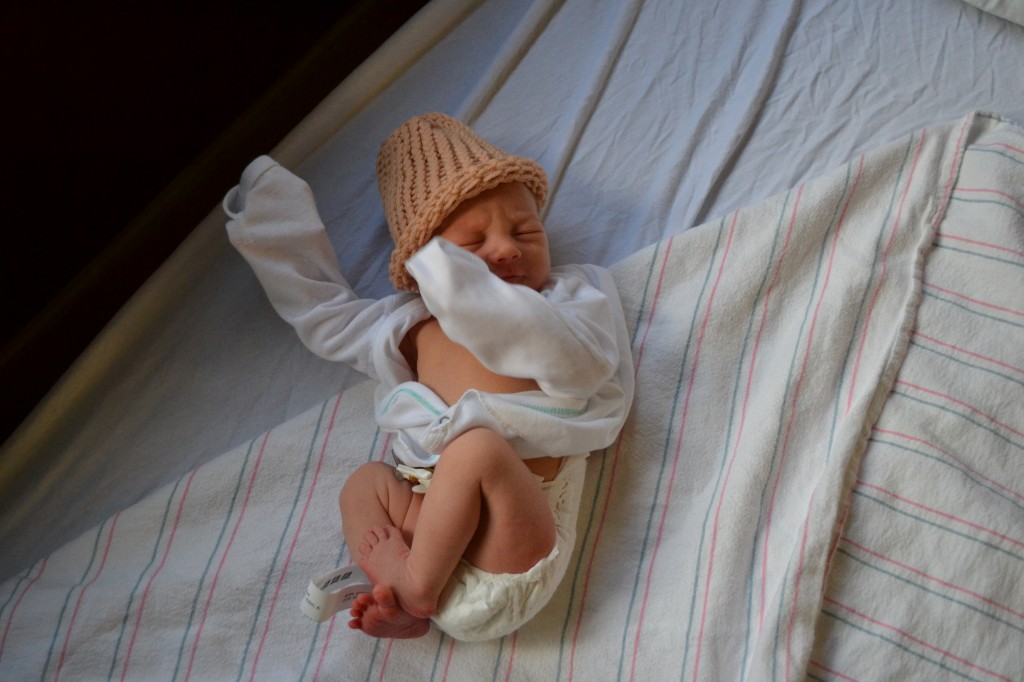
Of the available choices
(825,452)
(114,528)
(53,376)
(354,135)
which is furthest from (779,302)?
(53,376)

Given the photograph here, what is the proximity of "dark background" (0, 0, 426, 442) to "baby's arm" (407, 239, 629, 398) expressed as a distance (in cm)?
55

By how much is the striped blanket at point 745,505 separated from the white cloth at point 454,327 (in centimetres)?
8

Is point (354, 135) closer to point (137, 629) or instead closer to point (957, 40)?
point (137, 629)

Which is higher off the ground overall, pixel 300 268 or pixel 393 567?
pixel 300 268

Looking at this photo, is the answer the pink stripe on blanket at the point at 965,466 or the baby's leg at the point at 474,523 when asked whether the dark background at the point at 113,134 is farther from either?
the pink stripe on blanket at the point at 965,466

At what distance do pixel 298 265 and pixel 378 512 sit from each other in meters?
0.37

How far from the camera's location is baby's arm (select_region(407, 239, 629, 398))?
1.05 m

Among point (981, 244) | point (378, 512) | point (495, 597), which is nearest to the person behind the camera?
point (495, 597)

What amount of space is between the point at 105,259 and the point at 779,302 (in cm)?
→ 96

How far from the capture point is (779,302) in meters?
1.28

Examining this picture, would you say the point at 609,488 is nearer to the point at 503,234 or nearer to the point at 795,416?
the point at 795,416

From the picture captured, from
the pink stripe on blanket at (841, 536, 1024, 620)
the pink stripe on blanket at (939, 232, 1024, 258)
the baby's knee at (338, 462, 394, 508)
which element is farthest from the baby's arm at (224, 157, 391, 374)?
the pink stripe on blanket at (939, 232, 1024, 258)

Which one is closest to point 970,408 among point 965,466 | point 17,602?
point 965,466

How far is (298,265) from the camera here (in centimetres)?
129
